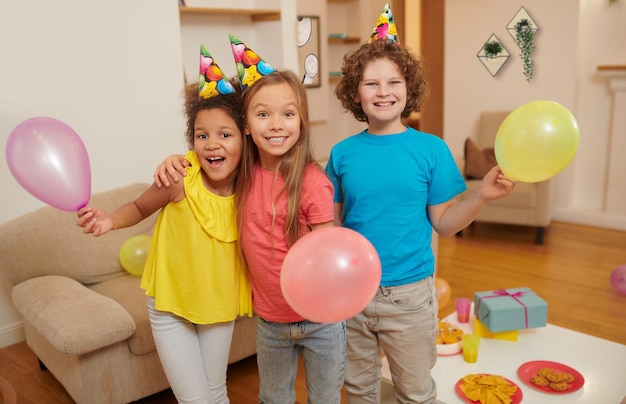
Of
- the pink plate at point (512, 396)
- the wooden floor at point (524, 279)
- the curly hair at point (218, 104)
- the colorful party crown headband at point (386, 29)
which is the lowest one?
the wooden floor at point (524, 279)

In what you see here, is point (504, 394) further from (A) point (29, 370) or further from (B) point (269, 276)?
(A) point (29, 370)

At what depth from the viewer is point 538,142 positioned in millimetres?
1403

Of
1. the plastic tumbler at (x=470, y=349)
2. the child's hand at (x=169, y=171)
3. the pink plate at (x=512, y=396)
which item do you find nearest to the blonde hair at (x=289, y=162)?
the child's hand at (x=169, y=171)

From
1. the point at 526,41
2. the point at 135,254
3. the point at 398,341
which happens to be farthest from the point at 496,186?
the point at 526,41

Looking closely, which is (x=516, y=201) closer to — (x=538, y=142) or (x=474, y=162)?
(x=474, y=162)

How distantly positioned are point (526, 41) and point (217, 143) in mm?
4160

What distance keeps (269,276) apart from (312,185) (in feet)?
0.86

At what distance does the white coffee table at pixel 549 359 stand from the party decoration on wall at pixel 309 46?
81.8 inches

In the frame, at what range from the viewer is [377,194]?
1.61 m

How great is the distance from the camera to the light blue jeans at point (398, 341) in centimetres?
162

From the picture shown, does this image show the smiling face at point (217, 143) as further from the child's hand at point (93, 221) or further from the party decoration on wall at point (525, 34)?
the party decoration on wall at point (525, 34)

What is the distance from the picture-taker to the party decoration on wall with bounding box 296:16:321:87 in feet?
12.8

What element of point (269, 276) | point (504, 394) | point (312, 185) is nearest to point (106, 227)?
point (269, 276)

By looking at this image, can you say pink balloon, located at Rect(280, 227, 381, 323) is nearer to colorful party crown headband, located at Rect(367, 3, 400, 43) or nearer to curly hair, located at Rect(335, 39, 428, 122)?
curly hair, located at Rect(335, 39, 428, 122)
